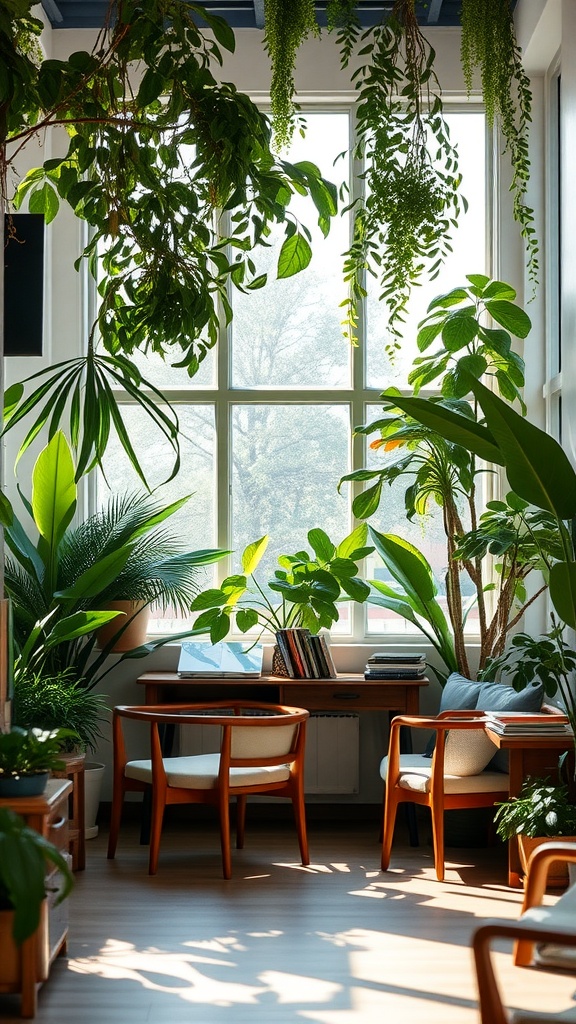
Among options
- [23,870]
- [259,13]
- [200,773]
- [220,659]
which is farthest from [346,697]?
[259,13]

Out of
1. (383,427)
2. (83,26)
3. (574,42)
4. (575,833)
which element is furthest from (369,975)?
(83,26)

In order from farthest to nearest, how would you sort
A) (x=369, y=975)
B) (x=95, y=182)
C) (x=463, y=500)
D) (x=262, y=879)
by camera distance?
(x=463, y=500), (x=262, y=879), (x=369, y=975), (x=95, y=182)

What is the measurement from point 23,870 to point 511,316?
423 centimetres

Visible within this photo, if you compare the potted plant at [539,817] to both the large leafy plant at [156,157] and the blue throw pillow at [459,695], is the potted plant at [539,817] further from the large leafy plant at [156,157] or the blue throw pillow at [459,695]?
the large leafy plant at [156,157]

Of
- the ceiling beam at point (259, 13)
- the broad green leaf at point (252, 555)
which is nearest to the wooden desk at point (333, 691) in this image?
the broad green leaf at point (252, 555)

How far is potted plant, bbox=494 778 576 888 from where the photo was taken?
4273mm

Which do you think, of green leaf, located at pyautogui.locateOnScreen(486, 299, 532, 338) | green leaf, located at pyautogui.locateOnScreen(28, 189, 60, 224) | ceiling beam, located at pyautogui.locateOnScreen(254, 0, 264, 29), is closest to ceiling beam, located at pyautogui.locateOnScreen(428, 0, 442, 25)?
ceiling beam, located at pyautogui.locateOnScreen(254, 0, 264, 29)

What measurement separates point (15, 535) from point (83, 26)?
3.12 metres

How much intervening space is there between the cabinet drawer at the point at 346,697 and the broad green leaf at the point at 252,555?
0.73m

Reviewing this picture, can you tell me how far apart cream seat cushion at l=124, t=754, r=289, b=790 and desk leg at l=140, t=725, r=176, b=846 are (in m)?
0.23

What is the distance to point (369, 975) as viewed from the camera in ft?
11.6

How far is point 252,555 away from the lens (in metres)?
6.00

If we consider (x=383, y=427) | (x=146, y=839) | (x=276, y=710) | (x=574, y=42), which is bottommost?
(x=146, y=839)

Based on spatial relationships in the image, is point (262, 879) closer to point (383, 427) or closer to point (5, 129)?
point (383, 427)
